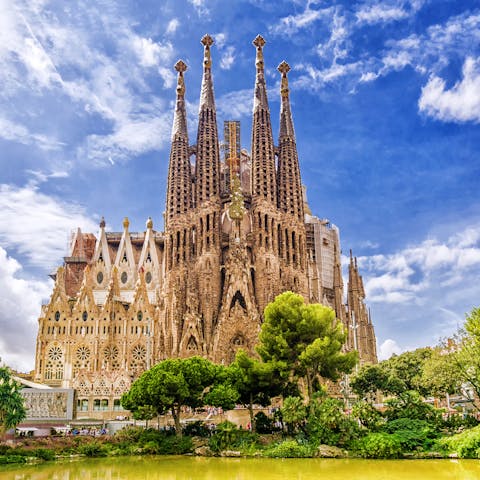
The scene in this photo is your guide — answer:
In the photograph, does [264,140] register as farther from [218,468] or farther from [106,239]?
[218,468]

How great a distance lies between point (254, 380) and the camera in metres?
31.9

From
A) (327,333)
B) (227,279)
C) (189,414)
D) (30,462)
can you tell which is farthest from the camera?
(227,279)

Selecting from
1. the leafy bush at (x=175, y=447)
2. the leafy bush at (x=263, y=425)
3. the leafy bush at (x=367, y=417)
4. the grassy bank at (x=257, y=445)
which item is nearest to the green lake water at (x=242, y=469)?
the grassy bank at (x=257, y=445)

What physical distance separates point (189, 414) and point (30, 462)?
21.0m

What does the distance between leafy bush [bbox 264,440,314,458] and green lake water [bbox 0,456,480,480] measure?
0.80 meters

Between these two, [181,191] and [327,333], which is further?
[181,191]

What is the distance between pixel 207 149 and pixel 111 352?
76.8 ft

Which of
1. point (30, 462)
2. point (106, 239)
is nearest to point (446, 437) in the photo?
point (30, 462)

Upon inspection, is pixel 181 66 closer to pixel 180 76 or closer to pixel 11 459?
pixel 180 76

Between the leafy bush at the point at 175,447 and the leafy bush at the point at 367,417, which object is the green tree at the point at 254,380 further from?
the leafy bush at the point at 367,417

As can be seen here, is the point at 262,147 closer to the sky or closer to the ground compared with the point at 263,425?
closer to the sky

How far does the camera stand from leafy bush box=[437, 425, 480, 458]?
23.9m

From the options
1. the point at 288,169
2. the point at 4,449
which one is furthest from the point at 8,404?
the point at 288,169

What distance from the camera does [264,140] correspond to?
59.3 metres
